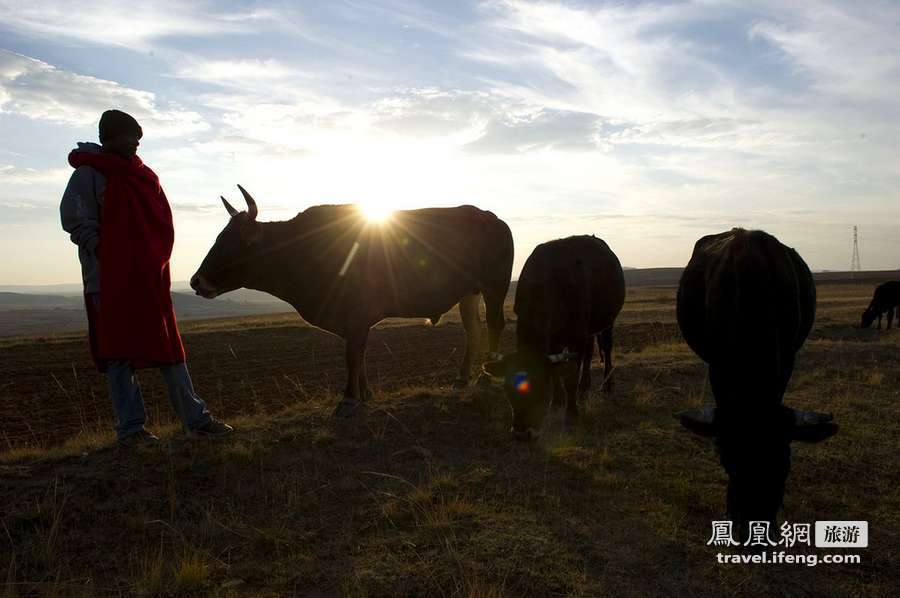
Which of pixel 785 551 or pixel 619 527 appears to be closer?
pixel 785 551

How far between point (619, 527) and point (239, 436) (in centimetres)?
399

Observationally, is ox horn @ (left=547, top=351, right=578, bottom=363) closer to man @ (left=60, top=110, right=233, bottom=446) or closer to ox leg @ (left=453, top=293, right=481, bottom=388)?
ox leg @ (left=453, top=293, right=481, bottom=388)

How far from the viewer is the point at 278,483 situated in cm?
518

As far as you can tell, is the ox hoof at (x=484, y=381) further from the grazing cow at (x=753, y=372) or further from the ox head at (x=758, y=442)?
the ox head at (x=758, y=442)

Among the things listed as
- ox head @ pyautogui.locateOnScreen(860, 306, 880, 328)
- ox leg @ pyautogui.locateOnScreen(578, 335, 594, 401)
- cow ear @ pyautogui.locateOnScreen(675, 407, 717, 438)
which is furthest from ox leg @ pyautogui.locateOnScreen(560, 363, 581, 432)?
ox head @ pyautogui.locateOnScreen(860, 306, 880, 328)

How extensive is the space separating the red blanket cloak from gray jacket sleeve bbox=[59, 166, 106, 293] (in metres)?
0.07

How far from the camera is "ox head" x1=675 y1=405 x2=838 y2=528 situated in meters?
3.27

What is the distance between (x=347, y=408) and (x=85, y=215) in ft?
11.4

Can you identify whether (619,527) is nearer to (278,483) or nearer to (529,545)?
(529,545)

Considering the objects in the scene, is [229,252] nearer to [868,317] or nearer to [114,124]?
[114,124]

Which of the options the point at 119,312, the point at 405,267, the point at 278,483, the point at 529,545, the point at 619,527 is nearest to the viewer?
the point at 529,545

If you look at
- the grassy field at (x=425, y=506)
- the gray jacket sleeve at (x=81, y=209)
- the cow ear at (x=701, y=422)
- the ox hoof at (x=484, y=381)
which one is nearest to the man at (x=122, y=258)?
the gray jacket sleeve at (x=81, y=209)

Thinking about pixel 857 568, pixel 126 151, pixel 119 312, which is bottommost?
pixel 857 568

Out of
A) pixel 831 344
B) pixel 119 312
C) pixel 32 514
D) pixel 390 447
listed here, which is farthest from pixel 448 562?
pixel 831 344
